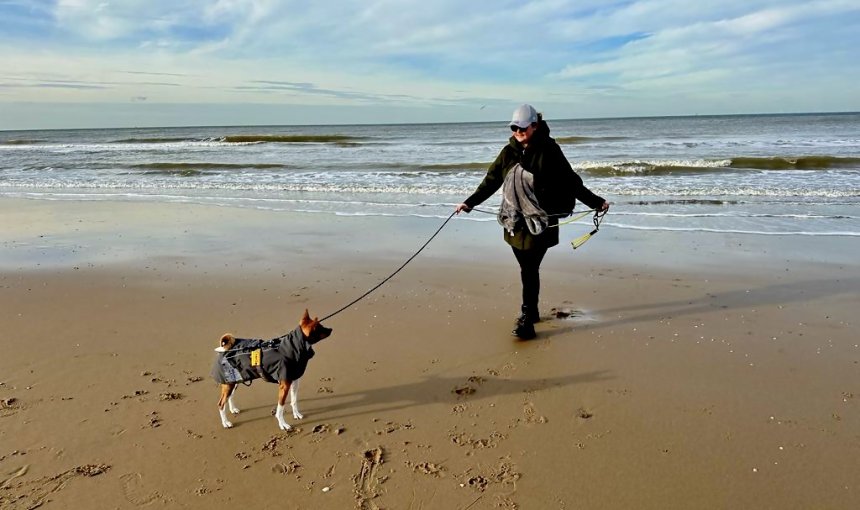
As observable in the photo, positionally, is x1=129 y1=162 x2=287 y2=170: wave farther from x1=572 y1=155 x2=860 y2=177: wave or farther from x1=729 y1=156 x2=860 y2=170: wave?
x1=729 y1=156 x2=860 y2=170: wave

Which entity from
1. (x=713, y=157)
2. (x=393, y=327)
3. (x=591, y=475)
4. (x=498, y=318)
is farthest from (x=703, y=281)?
(x=713, y=157)

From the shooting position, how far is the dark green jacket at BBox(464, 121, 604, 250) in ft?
15.3

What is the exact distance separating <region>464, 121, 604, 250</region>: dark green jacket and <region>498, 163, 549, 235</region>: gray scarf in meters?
0.04

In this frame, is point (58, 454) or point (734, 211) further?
point (734, 211)

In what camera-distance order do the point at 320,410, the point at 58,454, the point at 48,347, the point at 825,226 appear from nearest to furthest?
1. the point at 58,454
2. the point at 320,410
3. the point at 48,347
4. the point at 825,226

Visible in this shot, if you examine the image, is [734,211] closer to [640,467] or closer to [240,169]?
[640,467]

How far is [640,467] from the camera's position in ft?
10.4

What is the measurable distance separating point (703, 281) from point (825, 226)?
433cm

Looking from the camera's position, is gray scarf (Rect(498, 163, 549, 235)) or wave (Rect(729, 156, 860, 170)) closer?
gray scarf (Rect(498, 163, 549, 235))

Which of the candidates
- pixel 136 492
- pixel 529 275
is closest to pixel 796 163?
pixel 529 275

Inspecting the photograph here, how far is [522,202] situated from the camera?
480 centimetres

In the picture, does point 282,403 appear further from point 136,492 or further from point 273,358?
point 136,492

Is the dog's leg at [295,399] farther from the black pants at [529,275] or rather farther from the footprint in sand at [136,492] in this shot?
the black pants at [529,275]

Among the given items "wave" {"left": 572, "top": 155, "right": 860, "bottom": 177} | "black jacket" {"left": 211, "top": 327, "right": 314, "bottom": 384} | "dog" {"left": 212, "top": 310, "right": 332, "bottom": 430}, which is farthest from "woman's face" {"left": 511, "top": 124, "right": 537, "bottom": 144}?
"wave" {"left": 572, "top": 155, "right": 860, "bottom": 177}
